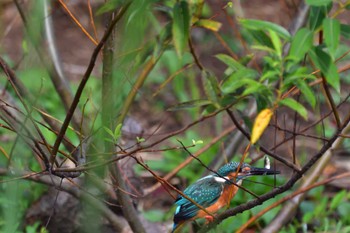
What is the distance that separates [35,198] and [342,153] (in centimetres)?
220

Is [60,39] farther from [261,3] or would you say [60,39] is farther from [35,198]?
[35,198]

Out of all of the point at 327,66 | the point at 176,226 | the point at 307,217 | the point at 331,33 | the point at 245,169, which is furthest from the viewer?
the point at 307,217

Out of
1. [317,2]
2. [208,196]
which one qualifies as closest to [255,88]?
[317,2]

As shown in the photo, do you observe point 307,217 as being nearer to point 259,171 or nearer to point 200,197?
point 200,197

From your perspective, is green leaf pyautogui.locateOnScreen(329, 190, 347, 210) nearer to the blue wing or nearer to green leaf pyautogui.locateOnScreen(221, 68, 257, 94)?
the blue wing

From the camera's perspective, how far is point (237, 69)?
2910 millimetres

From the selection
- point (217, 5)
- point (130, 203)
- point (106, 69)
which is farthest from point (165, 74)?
point (106, 69)

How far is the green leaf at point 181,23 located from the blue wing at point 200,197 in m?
1.00

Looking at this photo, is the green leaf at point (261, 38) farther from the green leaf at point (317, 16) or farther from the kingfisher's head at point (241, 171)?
the kingfisher's head at point (241, 171)

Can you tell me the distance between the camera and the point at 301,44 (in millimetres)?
2430

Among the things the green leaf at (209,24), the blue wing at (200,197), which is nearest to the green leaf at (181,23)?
the green leaf at (209,24)

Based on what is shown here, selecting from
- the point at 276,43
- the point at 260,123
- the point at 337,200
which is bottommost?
the point at 337,200

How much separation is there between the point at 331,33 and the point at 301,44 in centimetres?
11

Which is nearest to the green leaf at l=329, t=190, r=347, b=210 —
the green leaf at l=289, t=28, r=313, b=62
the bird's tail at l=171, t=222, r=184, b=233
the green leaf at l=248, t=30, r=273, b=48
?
the bird's tail at l=171, t=222, r=184, b=233
